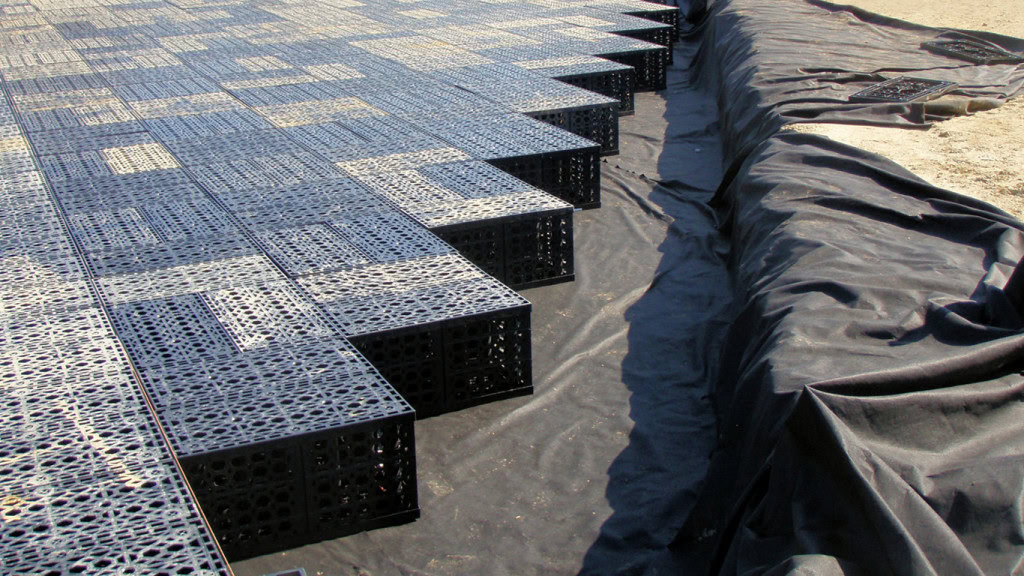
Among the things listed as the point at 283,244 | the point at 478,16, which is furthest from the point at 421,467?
the point at 478,16

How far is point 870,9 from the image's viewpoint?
992 cm

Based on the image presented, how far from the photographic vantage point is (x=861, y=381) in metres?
2.47

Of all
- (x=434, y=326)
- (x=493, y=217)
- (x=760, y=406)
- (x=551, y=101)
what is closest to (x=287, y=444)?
(x=434, y=326)

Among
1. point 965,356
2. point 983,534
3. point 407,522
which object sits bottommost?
point 407,522

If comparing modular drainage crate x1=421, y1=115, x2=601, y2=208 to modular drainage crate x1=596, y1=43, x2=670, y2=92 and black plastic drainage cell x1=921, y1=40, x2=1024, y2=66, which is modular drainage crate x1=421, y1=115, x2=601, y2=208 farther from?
black plastic drainage cell x1=921, y1=40, x2=1024, y2=66

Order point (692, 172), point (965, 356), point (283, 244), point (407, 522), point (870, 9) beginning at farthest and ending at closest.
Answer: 1. point (870, 9)
2. point (692, 172)
3. point (283, 244)
4. point (407, 522)
5. point (965, 356)

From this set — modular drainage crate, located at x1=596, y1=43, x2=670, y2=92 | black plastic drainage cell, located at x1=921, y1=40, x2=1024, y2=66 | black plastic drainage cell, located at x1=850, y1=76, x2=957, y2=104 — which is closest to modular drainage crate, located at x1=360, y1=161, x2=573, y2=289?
black plastic drainage cell, located at x1=850, y1=76, x2=957, y2=104

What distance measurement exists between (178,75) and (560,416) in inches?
186

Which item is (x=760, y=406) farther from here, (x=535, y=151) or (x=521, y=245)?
(x=535, y=151)

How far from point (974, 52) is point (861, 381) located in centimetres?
595

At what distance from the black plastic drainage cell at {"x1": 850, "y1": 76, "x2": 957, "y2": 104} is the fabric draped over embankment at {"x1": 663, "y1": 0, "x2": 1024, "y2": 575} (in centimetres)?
125

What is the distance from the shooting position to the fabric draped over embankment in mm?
2170

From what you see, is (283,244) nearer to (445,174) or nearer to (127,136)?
(445,174)

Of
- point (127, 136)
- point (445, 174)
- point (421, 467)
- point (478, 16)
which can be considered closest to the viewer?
point (421, 467)
